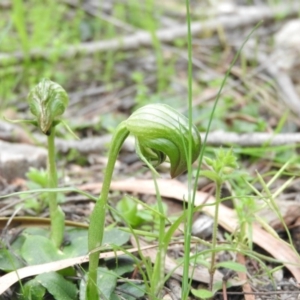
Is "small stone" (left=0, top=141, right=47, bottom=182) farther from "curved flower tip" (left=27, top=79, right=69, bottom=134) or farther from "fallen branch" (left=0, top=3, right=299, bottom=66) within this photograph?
"fallen branch" (left=0, top=3, right=299, bottom=66)

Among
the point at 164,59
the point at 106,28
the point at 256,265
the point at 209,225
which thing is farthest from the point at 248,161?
the point at 106,28

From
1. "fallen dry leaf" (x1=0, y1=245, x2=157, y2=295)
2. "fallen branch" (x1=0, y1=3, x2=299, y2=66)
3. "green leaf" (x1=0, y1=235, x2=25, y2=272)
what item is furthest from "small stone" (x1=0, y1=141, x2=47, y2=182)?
"fallen branch" (x1=0, y1=3, x2=299, y2=66)

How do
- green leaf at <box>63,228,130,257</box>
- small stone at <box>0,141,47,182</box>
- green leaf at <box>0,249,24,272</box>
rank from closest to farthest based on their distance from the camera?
1. green leaf at <box>0,249,24,272</box>
2. green leaf at <box>63,228,130,257</box>
3. small stone at <box>0,141,47,182</box>

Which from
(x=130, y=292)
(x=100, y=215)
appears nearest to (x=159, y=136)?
(x=100, y=215)

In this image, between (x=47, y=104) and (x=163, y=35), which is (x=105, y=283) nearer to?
(x=47, y=104)

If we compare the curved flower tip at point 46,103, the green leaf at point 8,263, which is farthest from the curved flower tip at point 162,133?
the green leaf at point 8,263

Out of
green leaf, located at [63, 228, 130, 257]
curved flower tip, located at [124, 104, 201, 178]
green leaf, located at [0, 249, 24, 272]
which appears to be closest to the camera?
curved flower tip, located at [124, 104, 201, 178]
